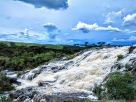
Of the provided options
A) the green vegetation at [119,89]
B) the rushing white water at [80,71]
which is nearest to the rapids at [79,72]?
the rushing white water at [80,71]

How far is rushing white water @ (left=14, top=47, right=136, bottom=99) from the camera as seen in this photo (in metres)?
45.5

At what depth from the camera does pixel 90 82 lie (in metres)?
44.4

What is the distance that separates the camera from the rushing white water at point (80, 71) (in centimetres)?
4553

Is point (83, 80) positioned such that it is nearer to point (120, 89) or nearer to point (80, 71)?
point (80, 71)

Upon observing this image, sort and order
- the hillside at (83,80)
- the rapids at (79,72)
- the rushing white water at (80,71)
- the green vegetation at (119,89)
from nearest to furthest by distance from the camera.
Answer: the green vegetation at (119,89), the hillside at (83,80), the rapids at (79,72), the rushing white water at (80,71)

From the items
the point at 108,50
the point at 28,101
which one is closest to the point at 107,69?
the point at 108,50

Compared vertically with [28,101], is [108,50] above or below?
above

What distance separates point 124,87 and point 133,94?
1003mm

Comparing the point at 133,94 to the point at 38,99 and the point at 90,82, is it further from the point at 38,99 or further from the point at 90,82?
the point at 90,82

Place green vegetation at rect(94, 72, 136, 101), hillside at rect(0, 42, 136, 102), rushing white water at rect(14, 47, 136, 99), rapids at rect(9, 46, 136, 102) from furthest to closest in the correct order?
1. rushing white water at rect(14, 47, 136, 99)
2. rapids at rect(9, 46, 136, 102)
3. hillside at rect(0, 42, 136, 102)
4. green vegetation at rect(94, 72, 136, 101)

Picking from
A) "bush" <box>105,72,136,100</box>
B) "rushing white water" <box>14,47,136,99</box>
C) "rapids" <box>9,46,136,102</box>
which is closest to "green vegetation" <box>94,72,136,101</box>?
"bush" <box>105,72,136,100</box>

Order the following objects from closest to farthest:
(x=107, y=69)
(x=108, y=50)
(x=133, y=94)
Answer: (x=133, y=94) < (x=107, y=69) < (x=108, y=50)

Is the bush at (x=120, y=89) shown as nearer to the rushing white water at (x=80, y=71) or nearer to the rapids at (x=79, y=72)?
the rapids at (x=79, y=72)

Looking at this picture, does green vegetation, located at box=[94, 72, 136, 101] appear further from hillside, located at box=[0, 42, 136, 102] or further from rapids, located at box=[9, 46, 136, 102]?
rapids, located at box=[9, 46, 136, 102]
